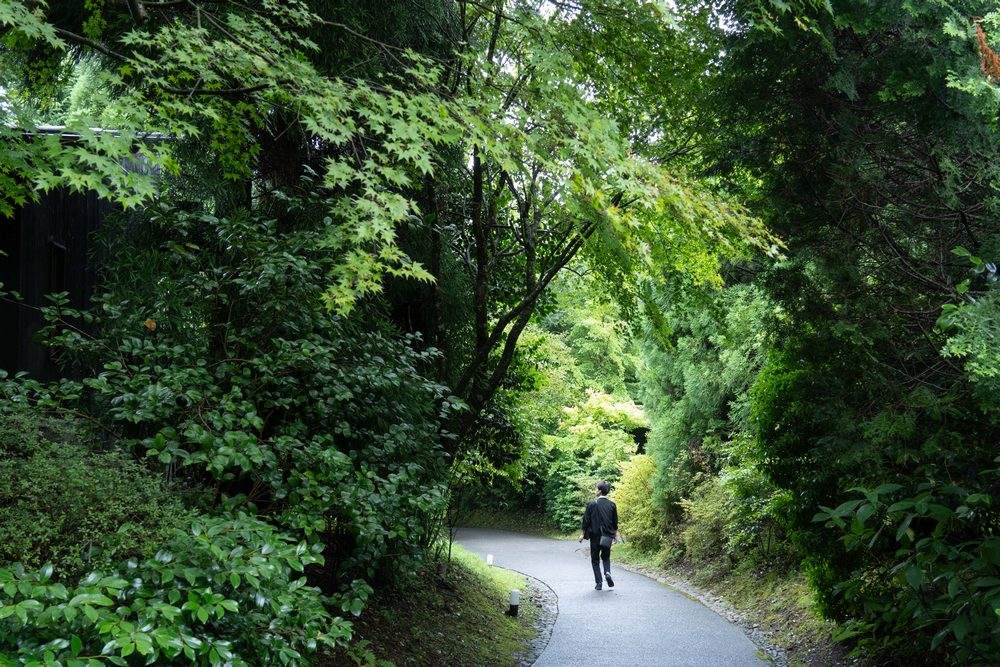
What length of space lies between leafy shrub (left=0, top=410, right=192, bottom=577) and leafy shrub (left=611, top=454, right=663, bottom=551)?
573 inches

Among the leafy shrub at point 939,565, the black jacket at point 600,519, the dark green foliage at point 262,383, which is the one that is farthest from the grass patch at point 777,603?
the dark green foliage at point 262,383

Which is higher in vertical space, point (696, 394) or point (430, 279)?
point (696, 394)

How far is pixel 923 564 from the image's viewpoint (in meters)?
5.44

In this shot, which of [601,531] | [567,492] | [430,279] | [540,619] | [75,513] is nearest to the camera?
[75,513]

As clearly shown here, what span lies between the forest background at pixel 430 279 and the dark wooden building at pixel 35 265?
7.75 feet

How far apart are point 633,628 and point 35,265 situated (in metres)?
8.94

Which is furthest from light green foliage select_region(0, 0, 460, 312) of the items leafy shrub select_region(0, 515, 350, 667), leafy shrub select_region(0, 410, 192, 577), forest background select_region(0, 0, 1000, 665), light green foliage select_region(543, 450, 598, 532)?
light green foliage select_region(543, 450, 598, 532)

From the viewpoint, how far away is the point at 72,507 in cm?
387

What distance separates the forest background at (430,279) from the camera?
4.07 m

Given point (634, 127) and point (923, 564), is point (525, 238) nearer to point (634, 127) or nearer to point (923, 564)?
point (634, 127)

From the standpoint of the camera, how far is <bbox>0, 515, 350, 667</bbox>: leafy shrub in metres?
3.07

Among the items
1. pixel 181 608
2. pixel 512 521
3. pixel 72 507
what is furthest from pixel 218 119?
pixel 512 521

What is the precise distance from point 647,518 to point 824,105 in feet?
40.7

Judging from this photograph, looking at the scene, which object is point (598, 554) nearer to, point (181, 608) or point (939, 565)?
point (939, 565)
